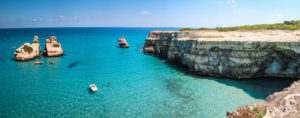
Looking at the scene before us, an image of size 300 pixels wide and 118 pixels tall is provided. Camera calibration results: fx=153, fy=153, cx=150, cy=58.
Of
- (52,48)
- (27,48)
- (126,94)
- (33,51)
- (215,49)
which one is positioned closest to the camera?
(126,94)

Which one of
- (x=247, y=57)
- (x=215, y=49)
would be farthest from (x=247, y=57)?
(x=215, y=49)

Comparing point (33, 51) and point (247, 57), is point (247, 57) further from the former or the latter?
point (33, 51)

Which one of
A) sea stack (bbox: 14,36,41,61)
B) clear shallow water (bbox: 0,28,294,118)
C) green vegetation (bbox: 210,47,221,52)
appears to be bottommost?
clear shallow water (bbox: 0,28,294,118)

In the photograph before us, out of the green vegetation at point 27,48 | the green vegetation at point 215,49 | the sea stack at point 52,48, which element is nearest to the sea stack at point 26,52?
the green vegetation at point 27,48

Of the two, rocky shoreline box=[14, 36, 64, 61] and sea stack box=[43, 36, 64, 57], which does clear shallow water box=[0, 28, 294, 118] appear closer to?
rocky shoreline box=[14, 36, 64, 61]

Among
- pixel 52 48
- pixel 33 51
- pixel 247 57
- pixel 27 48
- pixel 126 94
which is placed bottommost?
pixel 126 94

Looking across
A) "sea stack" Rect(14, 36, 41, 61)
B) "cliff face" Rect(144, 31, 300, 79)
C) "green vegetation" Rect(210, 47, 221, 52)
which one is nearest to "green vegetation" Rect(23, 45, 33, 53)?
"sea stack" Rect(14, 36, 41, 61)

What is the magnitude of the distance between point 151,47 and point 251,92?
33795mm

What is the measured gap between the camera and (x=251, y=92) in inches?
812

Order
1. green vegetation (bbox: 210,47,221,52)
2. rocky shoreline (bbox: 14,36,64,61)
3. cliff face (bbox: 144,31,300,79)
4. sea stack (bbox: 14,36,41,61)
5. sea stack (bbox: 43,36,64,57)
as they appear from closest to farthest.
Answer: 1. cliff face (bbox: 144,31,300,79)
2. green vegetation (bbox: 210,47,221,52)
3. sea stack (bbox: 14,36,41,61)
4. rocky shoreline (bbox: 14,36,64,61)
5. sea stack (bbox: 43,36,64,57)

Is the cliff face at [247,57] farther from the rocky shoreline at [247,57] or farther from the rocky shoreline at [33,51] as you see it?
the rocky shoreline at [33,51]

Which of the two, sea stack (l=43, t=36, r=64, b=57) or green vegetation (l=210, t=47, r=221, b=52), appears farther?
sea stack (l=43, t=36, r=64, b=57)

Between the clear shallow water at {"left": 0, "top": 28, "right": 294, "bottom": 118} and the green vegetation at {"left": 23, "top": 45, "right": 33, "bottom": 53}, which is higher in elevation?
the green vegetation at {"left": 23, "top": 45, "right": 33, "bottom": 53}

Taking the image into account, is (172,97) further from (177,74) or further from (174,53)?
(174,53)
